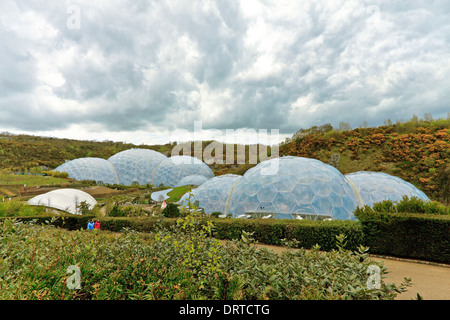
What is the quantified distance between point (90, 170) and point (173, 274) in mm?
42960

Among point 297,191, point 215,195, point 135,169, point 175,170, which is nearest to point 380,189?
point 297,191

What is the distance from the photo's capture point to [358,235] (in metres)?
8.54

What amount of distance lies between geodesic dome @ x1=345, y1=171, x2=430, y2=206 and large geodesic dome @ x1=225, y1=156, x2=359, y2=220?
3.90ft

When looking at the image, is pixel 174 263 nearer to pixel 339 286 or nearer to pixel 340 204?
pixel 339 286

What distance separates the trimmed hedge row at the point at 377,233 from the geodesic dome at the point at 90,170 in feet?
121

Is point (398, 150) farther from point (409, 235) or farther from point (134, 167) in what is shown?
point (134, 167)

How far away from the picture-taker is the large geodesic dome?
1249cm

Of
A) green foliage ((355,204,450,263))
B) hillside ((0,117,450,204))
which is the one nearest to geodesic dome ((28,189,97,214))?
green foliage ((355,204,450,263))

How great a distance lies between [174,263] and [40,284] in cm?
165

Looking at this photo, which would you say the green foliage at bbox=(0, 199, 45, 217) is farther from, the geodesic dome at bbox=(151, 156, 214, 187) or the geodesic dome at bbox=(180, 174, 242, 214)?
the geodesic dome at bbox=(151, 156, 214, 187)

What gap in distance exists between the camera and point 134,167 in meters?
44.2

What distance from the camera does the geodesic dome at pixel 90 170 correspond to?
38.4 meters

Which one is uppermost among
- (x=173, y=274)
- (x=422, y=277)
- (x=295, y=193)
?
(x=295, y=193)
